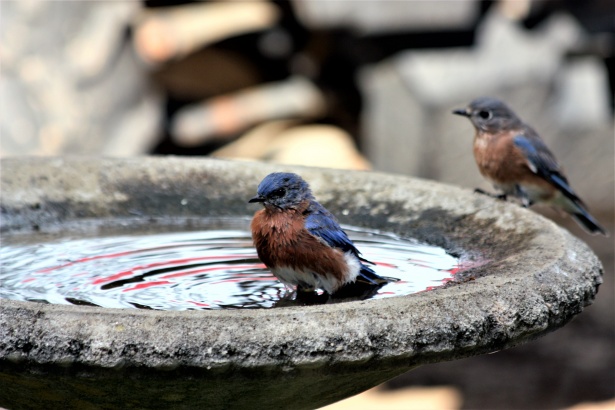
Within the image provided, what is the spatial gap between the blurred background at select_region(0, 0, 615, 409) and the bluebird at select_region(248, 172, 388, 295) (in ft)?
12.6

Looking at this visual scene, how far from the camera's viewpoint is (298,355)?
7.07 ft

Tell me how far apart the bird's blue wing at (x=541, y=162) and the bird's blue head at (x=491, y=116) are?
108 millimetres

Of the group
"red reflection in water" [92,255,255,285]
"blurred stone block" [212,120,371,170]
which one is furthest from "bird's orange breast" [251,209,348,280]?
"blurred stone block" [212,120,371,170]

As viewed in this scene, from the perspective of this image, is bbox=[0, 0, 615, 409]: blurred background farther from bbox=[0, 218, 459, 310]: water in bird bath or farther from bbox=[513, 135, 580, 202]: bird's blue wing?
bbox=[0, 218, 459, 310]: water in bird bath

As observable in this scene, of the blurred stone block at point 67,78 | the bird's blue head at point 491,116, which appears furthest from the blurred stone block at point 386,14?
the bird's blue head at point 491,116

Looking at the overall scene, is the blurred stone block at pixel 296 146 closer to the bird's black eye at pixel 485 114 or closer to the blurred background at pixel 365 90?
the blurred background at pixel 365 90

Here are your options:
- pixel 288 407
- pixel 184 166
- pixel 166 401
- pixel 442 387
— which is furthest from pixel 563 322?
pixel 442 387

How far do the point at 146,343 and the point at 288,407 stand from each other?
2.34 feet

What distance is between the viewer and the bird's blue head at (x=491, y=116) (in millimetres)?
4887

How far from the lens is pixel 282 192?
3.07m

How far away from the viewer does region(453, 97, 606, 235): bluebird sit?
15.6 feet

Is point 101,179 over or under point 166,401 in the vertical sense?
over

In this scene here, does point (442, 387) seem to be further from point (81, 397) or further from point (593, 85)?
point (81, 397)

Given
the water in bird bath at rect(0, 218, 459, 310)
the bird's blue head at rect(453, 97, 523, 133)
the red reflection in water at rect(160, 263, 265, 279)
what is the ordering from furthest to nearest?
the bird's blue head at rect(453, 97, 523, 133) < the red reflection in water at rect(160, 263, 265, 279) < the water in bird bath at rect(0, 218, 459, 310)
